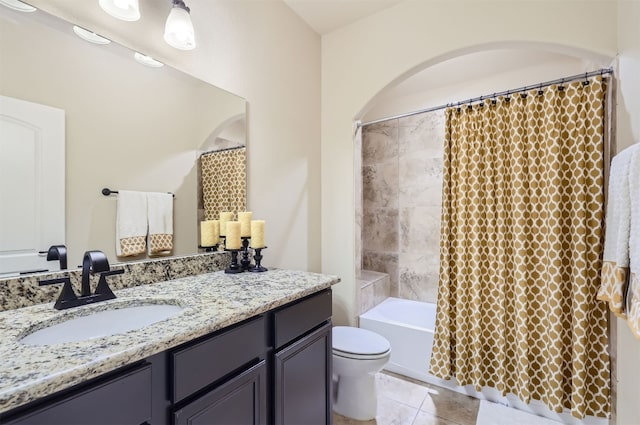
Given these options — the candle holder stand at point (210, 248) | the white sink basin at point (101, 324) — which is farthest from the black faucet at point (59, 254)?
the candle holder stand at point (210, 248)

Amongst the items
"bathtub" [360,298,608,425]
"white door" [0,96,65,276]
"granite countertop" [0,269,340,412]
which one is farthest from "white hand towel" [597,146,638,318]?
"white door" [0,96,65,276]

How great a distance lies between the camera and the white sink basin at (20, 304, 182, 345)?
825 mm

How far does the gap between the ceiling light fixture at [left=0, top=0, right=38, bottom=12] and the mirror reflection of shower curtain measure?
2.55 ft

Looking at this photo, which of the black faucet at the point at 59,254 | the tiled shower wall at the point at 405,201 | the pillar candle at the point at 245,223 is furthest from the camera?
the tiled shower wall at the point at 405,201

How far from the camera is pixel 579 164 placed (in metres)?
1.58

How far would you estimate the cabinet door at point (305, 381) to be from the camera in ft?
3.67

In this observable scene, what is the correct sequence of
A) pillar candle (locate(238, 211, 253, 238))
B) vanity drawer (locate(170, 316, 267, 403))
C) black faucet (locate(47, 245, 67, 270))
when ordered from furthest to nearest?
pillar candle (locate(238, 211, 253, 238))
black faucet (locate(47, 245, 67, 270))
vanity drawer (locate(170, 316, 267, 403))

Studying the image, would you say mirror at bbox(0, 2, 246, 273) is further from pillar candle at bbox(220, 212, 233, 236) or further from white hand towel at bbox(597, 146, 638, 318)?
white hand towel at bbox(597, 146, 638, 318)

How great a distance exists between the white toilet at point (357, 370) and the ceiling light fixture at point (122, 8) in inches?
76.9

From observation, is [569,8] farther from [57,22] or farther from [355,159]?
[57,22]

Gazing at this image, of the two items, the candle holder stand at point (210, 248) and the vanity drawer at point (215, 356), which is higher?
the candle holder stand at point (210, 248)

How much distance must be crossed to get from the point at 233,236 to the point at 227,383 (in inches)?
30.9

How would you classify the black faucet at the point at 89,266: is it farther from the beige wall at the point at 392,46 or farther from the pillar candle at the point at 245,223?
the beige wall at the point at 392,46

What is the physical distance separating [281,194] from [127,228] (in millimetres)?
954
